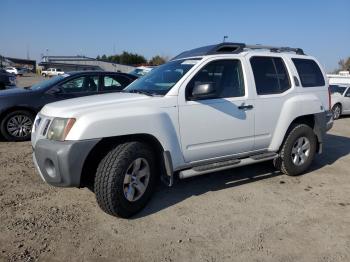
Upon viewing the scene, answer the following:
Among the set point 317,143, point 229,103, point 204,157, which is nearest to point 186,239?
point 204,157

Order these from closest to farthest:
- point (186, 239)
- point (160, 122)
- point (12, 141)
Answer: point (186, 239) < point (160, 122) < point (12, 141)

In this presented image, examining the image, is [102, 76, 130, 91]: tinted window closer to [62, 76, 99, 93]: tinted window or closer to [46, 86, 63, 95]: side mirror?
[62, 76, 99, 93]: tinted window

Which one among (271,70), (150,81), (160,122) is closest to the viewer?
(160,122)

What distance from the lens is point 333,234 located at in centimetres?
370

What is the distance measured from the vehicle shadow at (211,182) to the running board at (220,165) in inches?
15.9

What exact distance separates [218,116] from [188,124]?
463mm

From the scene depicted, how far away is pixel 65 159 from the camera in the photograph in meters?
3.54

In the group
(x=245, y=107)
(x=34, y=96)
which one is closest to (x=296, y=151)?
(x=245, y=107)

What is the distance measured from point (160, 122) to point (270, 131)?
1.94 meters

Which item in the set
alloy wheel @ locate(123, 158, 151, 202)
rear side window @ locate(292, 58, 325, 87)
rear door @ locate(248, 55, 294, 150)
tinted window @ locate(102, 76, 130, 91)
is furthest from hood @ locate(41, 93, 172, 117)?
tinted window @ locate(102, 76, 130, 91)

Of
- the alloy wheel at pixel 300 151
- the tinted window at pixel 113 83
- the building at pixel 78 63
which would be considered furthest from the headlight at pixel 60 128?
the building at pixel 78 63

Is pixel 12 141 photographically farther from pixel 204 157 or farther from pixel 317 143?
pixel 317 143

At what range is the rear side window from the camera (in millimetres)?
5613

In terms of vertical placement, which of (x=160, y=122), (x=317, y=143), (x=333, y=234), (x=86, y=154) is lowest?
(x=333, y=234)
